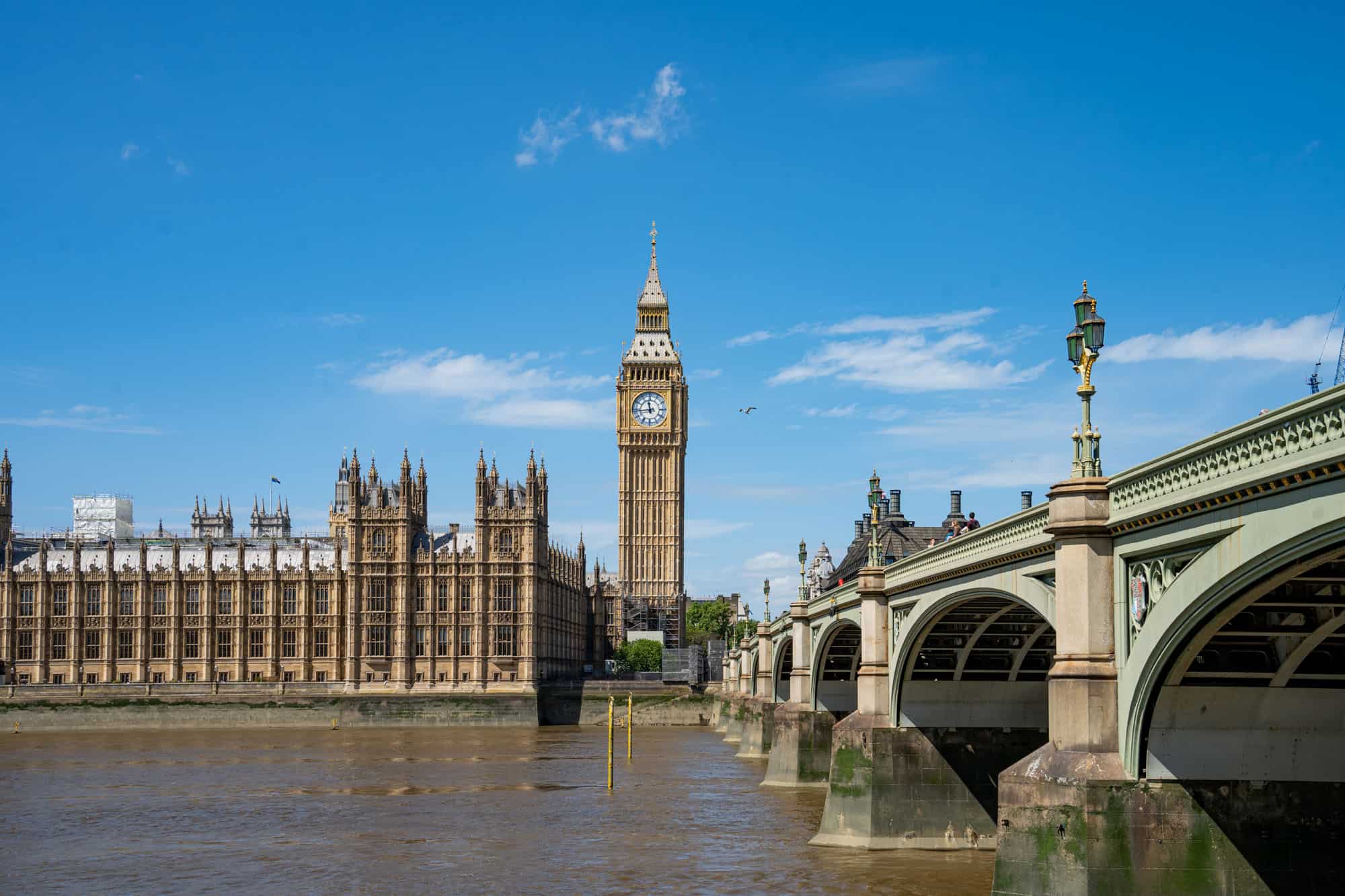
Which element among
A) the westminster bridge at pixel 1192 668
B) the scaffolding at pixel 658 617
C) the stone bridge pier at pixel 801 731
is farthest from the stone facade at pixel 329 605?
the westminster bridge at pixel 1192 668

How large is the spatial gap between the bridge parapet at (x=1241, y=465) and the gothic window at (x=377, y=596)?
413 feet

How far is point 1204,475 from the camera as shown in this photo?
21.5 meters

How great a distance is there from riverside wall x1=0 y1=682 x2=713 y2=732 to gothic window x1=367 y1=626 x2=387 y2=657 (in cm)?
720

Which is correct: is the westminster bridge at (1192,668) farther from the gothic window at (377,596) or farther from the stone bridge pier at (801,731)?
the gothic window at (377,596)

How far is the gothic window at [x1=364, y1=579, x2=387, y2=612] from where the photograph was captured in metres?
146

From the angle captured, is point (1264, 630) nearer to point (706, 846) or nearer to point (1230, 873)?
point (1230, 873)

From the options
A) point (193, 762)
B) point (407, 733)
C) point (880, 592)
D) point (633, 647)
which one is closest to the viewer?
point (880, 592)

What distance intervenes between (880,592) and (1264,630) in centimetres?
2200

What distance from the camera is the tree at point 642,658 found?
176m

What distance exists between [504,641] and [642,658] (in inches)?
1356

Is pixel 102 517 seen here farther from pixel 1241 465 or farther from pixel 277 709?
pixel 1241 465

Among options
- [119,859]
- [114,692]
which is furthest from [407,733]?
[119,859]

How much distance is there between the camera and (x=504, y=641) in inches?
5679

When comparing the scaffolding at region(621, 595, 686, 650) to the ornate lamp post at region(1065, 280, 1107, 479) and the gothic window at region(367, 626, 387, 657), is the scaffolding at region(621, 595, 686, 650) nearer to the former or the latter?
the gothic window at region(367, 626, 387, 657)
